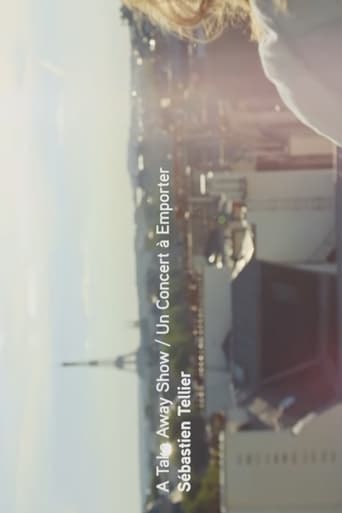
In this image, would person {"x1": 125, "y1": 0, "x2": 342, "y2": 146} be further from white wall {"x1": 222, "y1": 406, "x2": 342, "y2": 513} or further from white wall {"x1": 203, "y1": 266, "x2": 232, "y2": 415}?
white wall {"x1": 222, "y1": 406, "x2": 342, "y2": 513}

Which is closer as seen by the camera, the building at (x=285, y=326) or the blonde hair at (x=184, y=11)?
the blonde hair at (x=184, y=11)

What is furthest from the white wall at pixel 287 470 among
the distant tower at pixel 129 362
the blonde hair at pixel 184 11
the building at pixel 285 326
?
the blonde hair at pixel 184 11

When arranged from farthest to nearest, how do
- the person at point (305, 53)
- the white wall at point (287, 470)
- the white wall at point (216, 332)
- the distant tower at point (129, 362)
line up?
the white wall at point (287, 470), the white wall at point (216, 332), the distant tower at point (129, 362), the person at point (305, 53)

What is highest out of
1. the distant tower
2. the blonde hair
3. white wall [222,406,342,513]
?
the blonde hair

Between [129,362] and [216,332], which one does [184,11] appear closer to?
[129,362]

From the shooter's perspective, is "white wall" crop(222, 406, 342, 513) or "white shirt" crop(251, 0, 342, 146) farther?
"white wall" crop(222, 406, 342, 513)

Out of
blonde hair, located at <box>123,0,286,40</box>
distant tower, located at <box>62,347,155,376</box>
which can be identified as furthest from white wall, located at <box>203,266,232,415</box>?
blonde hair, located at <box>123,0,286,40</box>

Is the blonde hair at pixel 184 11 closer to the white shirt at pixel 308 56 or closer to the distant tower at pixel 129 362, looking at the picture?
the white shirt at pixel 308 56

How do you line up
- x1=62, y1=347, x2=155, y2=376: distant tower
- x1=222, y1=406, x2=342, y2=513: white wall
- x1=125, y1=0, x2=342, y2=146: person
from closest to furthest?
1. x1=125, y1=0, x2=342, y2=146: person
2. x1=62, y1=347, x2=155, y2=376: distant tower
3. x1=222, y1=406, x2=342, y2=513: white wall

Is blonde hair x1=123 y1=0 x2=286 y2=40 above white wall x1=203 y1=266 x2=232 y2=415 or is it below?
above

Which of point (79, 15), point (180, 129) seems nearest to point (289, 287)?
point (180, 129)

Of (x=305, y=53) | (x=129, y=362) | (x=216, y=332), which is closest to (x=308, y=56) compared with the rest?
(x=305, y=53)
